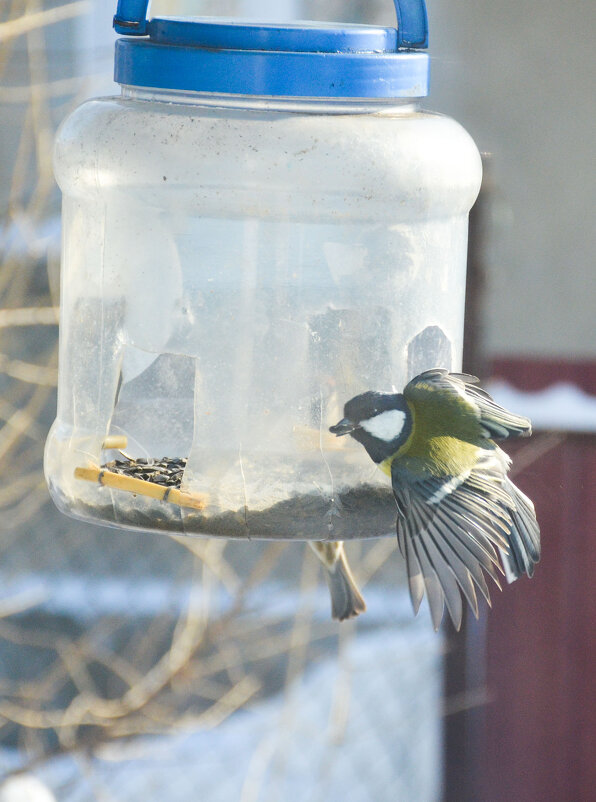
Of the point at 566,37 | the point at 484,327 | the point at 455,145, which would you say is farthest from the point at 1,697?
the point at 566,37

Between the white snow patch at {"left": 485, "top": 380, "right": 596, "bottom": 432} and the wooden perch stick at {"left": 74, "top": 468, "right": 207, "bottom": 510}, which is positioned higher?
the wooden perch stick at {"left": 74, "top": 468, "right": 207, "bottom": 510}

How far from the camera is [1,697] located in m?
2.86

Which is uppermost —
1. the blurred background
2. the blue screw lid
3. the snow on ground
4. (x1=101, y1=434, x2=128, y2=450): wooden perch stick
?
the blue screw lid

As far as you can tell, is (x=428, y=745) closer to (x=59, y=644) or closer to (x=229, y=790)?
(x=229, y=790)

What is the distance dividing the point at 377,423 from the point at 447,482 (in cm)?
10

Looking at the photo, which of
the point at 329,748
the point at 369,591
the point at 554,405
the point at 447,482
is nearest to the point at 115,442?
the point at 447,482

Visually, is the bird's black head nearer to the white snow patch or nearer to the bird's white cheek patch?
the bird's white cheek patch

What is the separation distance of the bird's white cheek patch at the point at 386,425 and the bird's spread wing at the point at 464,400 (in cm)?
3

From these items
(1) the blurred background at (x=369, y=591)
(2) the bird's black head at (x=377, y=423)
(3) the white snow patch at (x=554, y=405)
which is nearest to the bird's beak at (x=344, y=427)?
(2) the bird's black head at (x=377, y=423)

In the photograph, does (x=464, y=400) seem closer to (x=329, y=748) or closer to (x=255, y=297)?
(x=255, y=297)

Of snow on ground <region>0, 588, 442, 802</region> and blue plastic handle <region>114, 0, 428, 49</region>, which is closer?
blue plastic handle <region>114, 0, 428, 49</region>

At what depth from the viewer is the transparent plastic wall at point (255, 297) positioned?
44.8 inches

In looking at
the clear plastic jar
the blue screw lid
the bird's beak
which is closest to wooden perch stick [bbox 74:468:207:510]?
the clear plastic jar

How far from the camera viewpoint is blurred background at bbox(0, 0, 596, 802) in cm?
270
